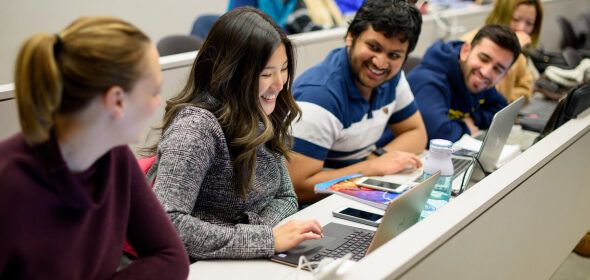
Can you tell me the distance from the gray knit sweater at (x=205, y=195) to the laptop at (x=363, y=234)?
0.28 ft

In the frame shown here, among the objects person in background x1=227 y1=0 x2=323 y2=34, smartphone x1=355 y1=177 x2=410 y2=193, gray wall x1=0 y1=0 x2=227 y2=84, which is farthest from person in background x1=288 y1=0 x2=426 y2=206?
gray wall x1=0 y1=0 x2=227 y2=84

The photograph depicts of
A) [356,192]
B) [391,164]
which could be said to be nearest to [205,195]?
[356,192]

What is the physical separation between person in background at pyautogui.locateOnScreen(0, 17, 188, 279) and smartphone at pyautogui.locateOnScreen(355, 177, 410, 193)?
1.09 meters

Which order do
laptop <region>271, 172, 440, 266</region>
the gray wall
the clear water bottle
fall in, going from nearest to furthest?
laptop <region>271, 172, 440, 266</region>
the clear water bottle
the gray wall

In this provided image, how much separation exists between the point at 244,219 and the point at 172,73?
119 cm

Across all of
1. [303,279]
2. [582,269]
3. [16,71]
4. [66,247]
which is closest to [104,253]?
[66,247]

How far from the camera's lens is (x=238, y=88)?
1490 mm

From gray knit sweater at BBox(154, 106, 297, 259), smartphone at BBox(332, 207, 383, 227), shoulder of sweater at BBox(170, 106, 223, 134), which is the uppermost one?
shoulder of sweater at BBox(170, 106, 223, 134)

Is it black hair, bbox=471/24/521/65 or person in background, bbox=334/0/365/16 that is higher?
black hair, bbox=471/24/521/65

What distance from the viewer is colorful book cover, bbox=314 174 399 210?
1790 mm

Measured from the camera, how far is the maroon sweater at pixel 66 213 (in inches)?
33.4

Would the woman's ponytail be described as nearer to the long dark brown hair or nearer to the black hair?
the long dark brown hair

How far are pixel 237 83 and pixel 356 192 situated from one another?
1.84 ft

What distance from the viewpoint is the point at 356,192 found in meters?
1.85
